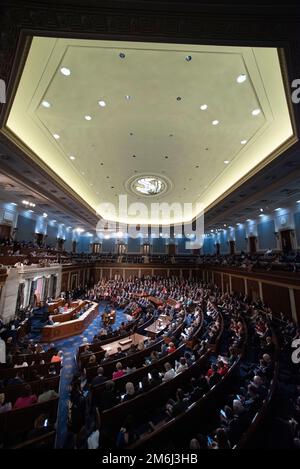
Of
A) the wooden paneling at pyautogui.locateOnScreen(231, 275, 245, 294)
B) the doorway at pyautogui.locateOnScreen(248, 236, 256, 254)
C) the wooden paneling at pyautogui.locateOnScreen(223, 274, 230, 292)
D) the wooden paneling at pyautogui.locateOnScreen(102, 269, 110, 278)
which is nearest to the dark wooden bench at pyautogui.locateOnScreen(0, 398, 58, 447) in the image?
the wooden paneling at pyautogui.locateOnScreen(231, 275, 245, 294)

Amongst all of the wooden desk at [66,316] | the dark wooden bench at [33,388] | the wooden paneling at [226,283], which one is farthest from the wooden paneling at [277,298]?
the wooden desk at [66,316]

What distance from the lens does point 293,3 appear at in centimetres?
318

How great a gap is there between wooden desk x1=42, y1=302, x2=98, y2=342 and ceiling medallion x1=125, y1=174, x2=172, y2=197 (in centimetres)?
895

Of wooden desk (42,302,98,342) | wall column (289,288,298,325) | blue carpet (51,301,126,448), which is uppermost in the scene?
wall column (289,288,298,325)

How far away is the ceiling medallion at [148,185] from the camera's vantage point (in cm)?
1308

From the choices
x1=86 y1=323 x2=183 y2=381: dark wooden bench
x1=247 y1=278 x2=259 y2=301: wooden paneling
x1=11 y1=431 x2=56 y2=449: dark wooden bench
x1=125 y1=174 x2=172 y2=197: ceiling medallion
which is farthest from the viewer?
x1=125 y1=174 x2=172 y2=197: ceiling medallion

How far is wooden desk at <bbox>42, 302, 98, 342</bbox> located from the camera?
375 inches

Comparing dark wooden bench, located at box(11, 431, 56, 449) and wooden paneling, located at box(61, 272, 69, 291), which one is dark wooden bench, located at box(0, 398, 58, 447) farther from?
wooden paneling, located at box(61, 272, 69, 291)

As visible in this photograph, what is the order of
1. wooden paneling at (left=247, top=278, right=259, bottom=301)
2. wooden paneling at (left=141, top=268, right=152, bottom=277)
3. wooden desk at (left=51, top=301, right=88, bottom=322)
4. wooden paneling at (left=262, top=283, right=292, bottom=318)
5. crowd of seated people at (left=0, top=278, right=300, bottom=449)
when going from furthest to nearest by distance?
wooden paneling at (left=141, top=268, right=152, bottom=277)
wooden paneling at (left=247, top=278, right=259, bottom=301)
wooden desk at (left=51, top=301, right=88, bottom=322)
wooden paneling at (left=262, top=283, right=292, bottom=318)
crowd of seated people at (left=0, top=278, right=300, bottom=449)

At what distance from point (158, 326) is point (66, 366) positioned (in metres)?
4.49

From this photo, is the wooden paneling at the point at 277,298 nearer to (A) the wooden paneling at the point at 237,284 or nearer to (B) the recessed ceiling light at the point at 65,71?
(A) the wooden paneling at the point at 237,284

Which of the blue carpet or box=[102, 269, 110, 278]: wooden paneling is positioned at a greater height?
box=[102, 269, 110, 278]: wooden paneling

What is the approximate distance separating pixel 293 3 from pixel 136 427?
27.8 feet
